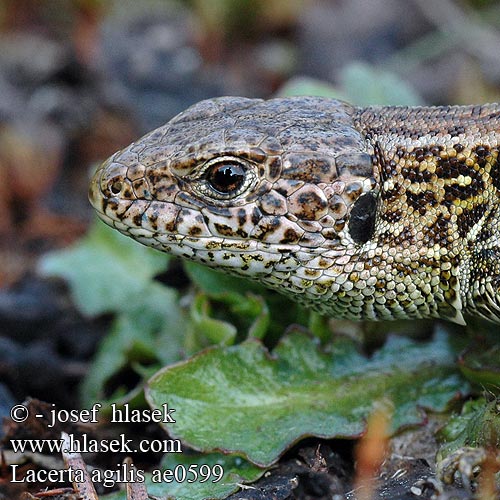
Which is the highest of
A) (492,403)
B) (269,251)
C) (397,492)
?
(269,251)

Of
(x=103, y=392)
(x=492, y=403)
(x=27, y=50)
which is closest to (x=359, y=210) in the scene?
(x=492, y=403)

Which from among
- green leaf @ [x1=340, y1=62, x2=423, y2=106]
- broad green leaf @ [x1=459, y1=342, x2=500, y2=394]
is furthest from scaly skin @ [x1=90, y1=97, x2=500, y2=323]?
green leaf @ [x1=340, y1=62, x2=423, y2=106]

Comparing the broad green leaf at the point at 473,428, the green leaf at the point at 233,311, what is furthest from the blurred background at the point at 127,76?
the broad green leaf at the point at 473,428

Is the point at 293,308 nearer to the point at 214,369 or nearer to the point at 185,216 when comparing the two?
the point at 214,369

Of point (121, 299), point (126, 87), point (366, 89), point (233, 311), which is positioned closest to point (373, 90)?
point (366, 89)

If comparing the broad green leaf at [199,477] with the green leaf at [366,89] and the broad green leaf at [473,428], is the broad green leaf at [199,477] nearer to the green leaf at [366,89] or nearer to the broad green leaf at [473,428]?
the broad green leaf at [473,428]
